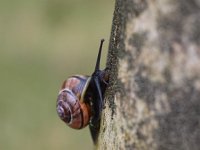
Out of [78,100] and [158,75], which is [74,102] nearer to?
[78,100]

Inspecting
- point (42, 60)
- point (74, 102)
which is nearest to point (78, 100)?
point (74, 102)

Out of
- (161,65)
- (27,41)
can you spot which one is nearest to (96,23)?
(27,41)

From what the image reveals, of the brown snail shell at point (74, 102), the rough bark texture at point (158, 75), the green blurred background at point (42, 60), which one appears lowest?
the rough bark texture at point (158, 75)

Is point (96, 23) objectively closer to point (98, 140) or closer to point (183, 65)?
point (98, 140)

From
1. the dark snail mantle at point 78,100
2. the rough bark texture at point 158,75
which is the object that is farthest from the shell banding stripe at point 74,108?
the rough bark texture at point 158,75

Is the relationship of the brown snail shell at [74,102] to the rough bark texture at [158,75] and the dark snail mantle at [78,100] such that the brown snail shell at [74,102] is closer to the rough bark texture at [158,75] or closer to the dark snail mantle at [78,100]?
the dark snail mantle at [78,100]

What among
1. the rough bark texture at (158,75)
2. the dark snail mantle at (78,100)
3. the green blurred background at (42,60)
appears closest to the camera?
the rough bark texture at (158,75)

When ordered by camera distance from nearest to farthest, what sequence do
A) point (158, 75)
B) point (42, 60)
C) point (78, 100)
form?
point (158, 75)
point (78, 100)
point (42, 60)
